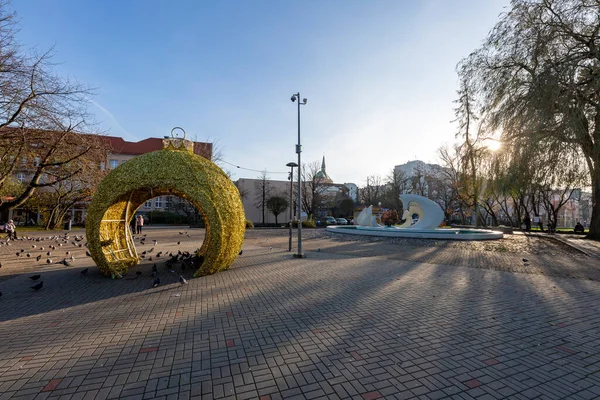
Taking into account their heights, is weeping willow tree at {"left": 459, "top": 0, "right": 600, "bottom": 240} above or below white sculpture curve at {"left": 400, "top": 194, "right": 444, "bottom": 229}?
above

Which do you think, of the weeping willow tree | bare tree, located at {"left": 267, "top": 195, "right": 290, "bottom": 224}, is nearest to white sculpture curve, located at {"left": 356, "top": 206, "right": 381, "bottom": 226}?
the weeping willow tree

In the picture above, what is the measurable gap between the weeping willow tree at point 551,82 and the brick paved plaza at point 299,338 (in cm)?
819

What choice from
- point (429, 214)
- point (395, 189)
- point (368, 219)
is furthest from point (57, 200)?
point (395, 189)

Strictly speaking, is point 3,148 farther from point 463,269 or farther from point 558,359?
point 463,269

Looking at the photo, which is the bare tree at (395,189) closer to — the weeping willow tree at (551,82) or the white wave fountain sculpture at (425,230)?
the white wave fountain sculpture at (425,230)

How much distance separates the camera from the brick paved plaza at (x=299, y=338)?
3.21 m

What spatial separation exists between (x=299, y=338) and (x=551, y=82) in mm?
16533

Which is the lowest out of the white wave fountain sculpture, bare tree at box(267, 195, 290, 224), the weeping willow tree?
the white wave fountain sculpture

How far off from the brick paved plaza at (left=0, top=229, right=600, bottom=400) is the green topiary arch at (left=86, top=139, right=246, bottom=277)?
→ 0.76 metres

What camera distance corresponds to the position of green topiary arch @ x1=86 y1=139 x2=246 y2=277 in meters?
7.77

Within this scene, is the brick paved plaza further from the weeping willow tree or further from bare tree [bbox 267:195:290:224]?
bare tree [bbox 267:195:290:224]

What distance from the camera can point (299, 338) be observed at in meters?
4.39

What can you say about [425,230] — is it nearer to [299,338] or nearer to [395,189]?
[299,338]

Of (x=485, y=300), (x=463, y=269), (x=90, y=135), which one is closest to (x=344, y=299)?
(x=485, y=300)
